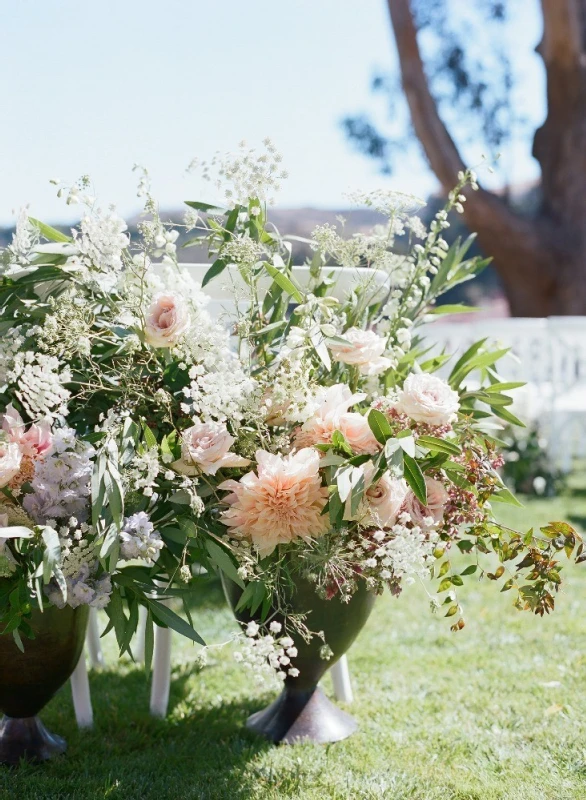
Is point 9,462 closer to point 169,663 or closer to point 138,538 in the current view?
point 138,538

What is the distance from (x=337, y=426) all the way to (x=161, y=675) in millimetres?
1063

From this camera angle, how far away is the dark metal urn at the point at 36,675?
184 centimetres

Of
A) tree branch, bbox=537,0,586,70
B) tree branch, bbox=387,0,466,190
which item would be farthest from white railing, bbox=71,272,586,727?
tree branch, bbox=537,0,586,70

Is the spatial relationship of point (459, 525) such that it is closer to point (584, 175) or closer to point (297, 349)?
point (297, 349)

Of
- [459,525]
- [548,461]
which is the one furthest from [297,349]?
[548,461]

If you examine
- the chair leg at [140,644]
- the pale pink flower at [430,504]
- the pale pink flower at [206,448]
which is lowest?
the chair leg at [140,644]

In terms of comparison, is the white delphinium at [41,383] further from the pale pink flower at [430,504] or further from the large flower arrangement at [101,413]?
the pale pink flower at [430,504]

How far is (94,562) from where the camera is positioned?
1.63m

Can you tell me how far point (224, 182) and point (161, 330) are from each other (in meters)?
0.41

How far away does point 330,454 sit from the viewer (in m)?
1.65

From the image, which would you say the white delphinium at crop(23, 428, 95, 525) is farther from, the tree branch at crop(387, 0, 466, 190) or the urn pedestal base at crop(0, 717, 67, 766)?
the tree branch at crop(387, 0, 466, 190)

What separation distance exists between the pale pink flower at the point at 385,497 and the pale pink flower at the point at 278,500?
9cm

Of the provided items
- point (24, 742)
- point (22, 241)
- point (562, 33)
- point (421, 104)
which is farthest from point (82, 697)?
point (562, 33)

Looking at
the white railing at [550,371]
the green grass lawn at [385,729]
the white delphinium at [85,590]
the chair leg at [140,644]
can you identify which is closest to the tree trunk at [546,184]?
the white railing at [550,371]
